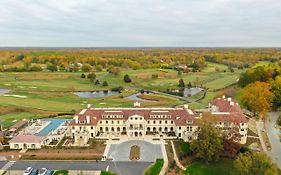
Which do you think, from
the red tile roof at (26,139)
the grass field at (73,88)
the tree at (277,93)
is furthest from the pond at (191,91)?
the red tile roof at (26,139)

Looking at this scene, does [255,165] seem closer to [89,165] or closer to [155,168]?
[155,168]

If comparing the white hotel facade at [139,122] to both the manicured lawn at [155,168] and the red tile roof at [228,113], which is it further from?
the manicured lawn at [155,168]

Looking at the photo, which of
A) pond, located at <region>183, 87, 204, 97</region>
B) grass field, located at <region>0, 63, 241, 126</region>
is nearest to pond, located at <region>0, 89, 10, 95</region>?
grass field, located at <region>0, 63, 241, 126</region>

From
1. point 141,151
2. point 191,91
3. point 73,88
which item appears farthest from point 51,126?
point 191,91

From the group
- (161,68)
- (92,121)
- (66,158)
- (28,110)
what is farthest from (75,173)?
(161,68)

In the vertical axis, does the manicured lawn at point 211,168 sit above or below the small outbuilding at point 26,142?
below

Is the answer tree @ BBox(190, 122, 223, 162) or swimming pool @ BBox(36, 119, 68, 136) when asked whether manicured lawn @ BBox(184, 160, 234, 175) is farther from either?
swimming pool @ BBox(36, 119, 68, 136)

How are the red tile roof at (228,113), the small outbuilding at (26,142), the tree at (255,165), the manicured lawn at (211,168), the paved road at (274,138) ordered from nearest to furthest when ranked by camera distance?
the tree at (255,165) < the manicured lawn at (211,168) < the paved road at (274,138) < the small outbuilding at (26,142) < the red tile roof at (228,113)
